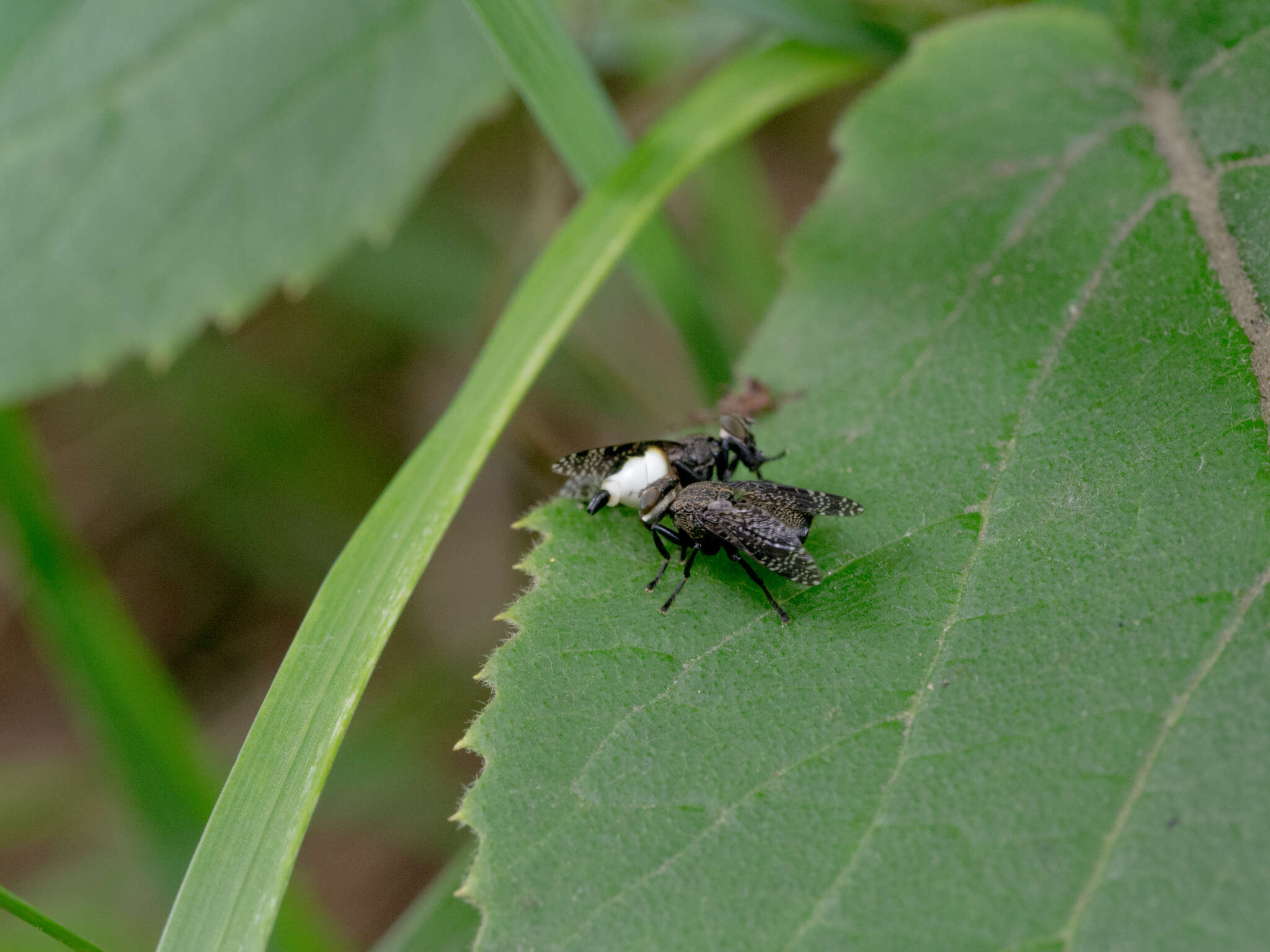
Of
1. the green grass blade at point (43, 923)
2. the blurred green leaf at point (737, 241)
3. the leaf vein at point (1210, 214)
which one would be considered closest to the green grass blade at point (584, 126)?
the blurred green leaf at point (737, 241)

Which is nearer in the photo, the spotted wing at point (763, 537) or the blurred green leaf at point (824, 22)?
the spotted wing at point (763, 537)

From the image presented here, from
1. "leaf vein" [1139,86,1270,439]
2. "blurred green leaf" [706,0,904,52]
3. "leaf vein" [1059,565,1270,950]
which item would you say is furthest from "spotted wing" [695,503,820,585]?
"blurred green leaf" [706,0,904,52]

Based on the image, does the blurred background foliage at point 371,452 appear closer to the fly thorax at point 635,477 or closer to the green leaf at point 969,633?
the fly thorax at point 635,477

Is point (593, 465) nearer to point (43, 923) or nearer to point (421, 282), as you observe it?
point (43, 923)

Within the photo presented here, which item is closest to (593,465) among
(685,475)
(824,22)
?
(685,475)

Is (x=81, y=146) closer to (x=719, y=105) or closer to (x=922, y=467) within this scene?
(x=719, y=105)

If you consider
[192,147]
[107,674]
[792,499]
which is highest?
[192,147]

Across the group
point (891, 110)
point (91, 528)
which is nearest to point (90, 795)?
point (91, 528)
